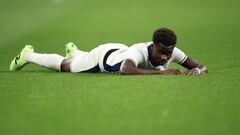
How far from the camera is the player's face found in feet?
30.7

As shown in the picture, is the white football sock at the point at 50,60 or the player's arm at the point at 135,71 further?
the white football sock at the point at 50,60

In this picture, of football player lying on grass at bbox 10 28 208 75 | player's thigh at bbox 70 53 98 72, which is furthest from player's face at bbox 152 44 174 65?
player's thigh at bbox 70 53 98 72

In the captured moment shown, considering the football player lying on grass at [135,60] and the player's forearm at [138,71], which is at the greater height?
the football player lying on grass at [135,60]

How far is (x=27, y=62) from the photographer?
11.1 meters

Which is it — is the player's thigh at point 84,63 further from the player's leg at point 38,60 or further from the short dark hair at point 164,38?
the short dark hair at point 164,38

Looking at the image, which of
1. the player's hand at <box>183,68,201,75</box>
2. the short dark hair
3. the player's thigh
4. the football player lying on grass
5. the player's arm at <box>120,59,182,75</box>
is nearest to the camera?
the short dark hair

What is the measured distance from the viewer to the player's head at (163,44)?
30.5 ft

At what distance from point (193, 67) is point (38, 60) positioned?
233cm

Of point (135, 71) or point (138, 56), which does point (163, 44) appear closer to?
point (138, 56)

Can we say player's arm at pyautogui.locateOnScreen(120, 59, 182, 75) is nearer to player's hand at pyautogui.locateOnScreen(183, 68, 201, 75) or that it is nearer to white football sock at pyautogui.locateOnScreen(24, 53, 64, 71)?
player's hand at pyautogui.locateOnScreen(183, 68, 201, 75)

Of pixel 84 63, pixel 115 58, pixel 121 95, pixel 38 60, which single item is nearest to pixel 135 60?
pixel 115 58

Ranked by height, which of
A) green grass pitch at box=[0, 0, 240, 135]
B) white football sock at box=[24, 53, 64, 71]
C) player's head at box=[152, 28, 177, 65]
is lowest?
green grass pitch at box=[0, 0, 240, 135]

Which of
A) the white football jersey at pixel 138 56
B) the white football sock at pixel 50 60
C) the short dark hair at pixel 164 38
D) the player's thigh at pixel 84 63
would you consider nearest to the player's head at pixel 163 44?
the short dark hair at pixel 164 38

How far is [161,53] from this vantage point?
9422 mm
